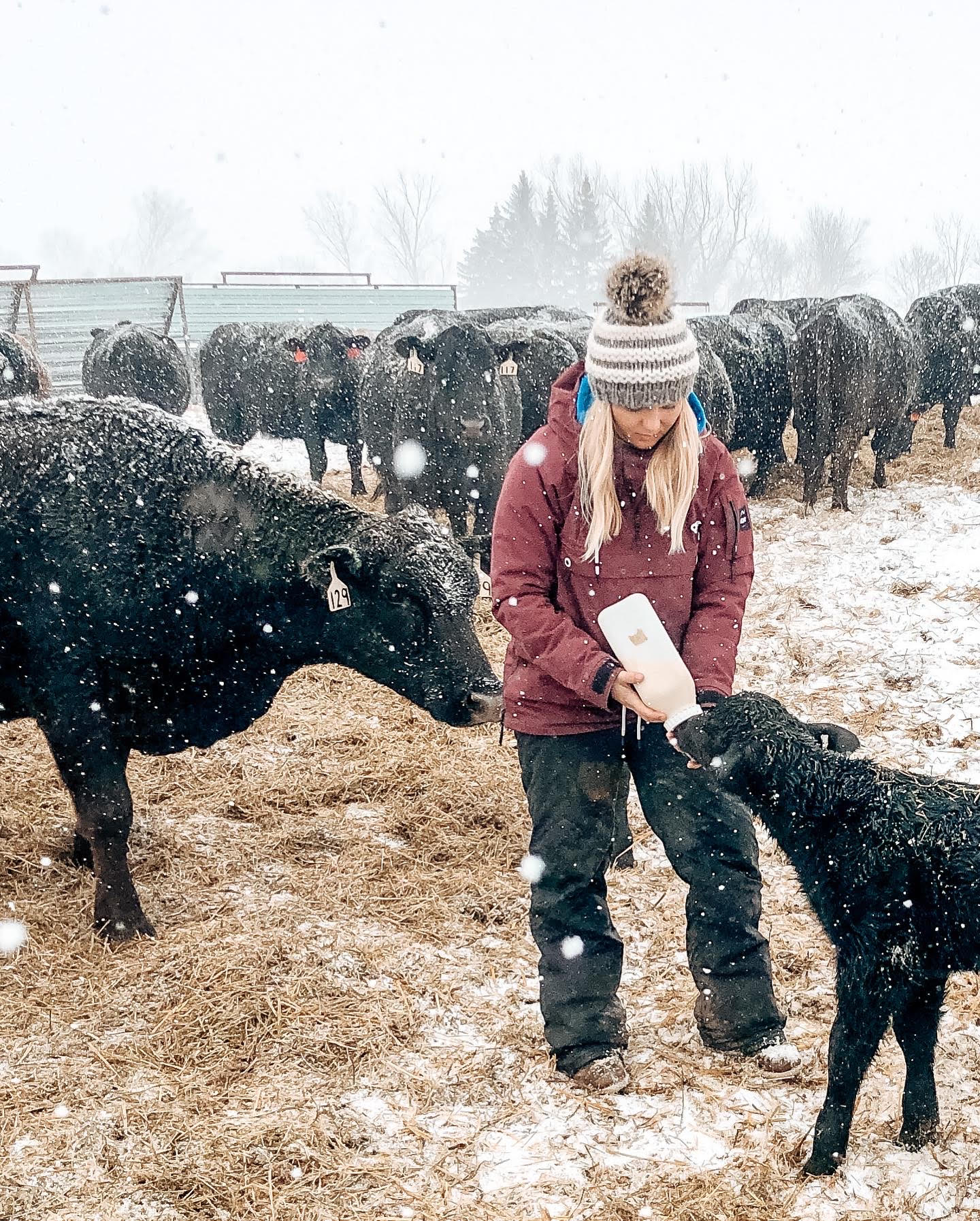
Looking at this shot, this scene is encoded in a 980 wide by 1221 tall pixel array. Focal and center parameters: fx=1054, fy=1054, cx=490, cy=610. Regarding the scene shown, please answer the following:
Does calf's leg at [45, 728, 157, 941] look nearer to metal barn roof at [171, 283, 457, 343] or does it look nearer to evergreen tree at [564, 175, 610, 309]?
metal barn roof at [171, 283, 457, 343]

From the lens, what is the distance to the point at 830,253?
79.2 meters

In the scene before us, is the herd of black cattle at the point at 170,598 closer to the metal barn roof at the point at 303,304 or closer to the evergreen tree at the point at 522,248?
the metal barn roof at the point at 303,304

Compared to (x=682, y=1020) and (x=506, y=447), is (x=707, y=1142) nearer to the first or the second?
(x=682, y=1020)

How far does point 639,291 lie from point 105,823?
266 centimetres

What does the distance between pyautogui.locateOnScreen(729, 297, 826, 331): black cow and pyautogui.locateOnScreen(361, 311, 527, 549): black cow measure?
5970 millimetres

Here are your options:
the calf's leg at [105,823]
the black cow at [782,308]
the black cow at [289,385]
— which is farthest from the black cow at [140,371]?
the calf's leg at [105,823]

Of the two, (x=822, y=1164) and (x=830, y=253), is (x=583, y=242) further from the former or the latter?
(x=822, y=1164)

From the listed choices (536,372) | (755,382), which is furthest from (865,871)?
(755,382)

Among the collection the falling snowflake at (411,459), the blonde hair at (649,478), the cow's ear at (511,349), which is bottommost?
the falling snowflake at (411,459)

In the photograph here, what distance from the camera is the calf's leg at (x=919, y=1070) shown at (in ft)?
8.75

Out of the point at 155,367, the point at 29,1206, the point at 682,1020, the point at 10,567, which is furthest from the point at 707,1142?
the point at 155,367

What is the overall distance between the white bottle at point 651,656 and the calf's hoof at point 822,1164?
1117 millimetres

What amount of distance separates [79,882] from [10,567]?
1349 mm

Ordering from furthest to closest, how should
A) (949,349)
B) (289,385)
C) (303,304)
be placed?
(303,304)
(289,385)
(949,349)
